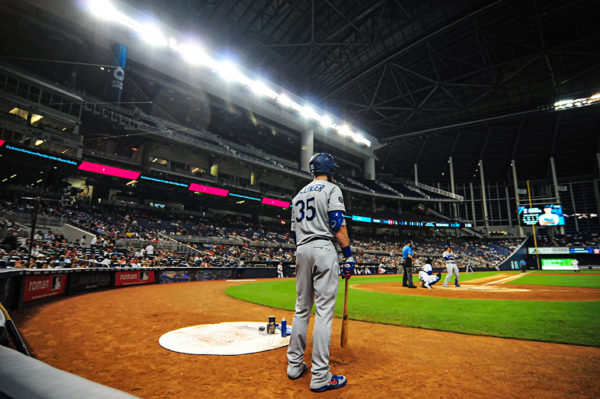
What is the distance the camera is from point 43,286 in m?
8.38

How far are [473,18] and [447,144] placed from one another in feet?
99.3

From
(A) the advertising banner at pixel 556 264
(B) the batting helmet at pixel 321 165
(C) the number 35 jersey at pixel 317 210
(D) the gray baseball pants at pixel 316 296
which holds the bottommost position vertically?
(A) the advertising banner at pixel 556 264

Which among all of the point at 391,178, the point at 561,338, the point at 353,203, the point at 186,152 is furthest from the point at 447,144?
the point at 561,338

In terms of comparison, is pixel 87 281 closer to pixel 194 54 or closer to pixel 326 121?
pixel 194 54

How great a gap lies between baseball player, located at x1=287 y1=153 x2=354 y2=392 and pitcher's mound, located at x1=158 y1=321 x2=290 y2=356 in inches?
41.1

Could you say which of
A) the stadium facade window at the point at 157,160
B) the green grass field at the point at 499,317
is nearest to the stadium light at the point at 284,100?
the stadium facade window at the point at 157,160

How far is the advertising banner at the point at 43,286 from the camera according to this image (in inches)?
296

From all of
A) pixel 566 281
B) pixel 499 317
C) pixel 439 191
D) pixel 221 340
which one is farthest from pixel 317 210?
pixel 439 191

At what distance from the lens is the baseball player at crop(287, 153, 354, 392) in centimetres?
279

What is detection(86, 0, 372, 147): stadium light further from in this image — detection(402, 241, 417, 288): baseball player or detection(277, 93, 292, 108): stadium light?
detection(402, 241, 417, 288): baseball player

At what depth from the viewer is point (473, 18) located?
27.6 m

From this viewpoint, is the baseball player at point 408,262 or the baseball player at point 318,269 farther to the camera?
the baseball player at point 408,262

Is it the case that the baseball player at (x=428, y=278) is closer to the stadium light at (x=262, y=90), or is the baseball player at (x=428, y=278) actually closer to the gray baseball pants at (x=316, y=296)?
the gray baseball pants at (x=316, y=296)

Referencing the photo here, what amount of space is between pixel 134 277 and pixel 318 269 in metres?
14.7
